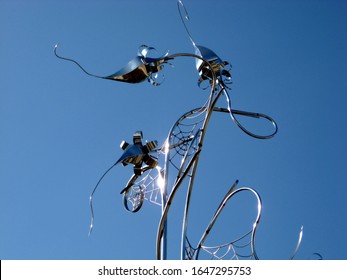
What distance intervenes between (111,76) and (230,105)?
1.34m

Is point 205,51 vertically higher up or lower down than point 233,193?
higher up

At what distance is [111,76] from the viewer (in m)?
6.46

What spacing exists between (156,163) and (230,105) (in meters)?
0.95

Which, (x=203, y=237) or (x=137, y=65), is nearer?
(x=137, y=65)

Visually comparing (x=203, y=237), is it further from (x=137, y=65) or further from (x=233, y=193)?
(x=137, y=65)

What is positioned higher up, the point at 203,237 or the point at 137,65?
the point at 137,65
